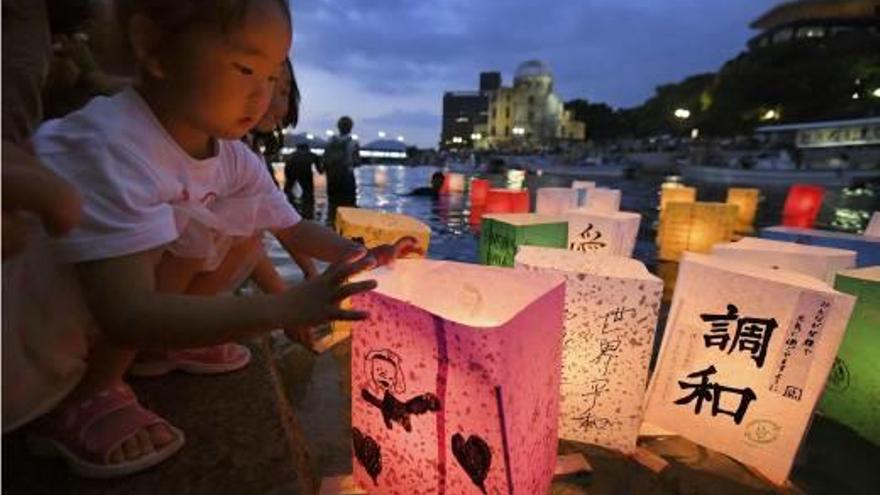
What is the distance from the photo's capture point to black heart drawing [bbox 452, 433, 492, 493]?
1.40 m

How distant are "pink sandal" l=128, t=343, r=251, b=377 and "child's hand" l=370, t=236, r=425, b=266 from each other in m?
0.72

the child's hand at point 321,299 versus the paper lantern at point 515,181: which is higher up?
the child's hand at point 321,299

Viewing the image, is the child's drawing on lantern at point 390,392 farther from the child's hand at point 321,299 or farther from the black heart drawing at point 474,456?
the child's hand at point 321,299

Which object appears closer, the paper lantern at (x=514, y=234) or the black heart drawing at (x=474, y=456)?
the black heart drawing at (x=474, y=456)

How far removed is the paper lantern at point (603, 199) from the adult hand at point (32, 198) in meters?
5.85

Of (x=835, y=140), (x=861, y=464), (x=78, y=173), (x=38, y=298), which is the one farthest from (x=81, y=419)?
(x=835, y=140)

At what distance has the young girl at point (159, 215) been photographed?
118cm

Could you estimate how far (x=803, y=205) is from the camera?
952 cm

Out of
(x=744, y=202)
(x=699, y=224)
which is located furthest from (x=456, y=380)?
(x=744, y=202)

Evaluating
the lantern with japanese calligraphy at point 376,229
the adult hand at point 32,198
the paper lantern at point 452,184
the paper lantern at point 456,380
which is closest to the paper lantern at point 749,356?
the paper lantern at point 456,380

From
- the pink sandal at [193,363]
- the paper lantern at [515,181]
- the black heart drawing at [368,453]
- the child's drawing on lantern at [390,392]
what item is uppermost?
the child's drawing on lantern at [390,392]

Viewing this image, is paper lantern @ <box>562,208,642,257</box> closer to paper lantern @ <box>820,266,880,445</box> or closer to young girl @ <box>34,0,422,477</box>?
paper lantern @ <box>820,266,880,445</box>

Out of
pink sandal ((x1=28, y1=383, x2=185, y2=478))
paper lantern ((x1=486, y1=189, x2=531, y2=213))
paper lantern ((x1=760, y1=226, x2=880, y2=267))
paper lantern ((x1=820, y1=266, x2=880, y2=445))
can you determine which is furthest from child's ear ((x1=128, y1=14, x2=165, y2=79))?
paper lantern ((x1=486, y1=189, x2=531, y2=213))

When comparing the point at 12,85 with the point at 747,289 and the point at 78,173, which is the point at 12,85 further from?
the point at 747,289
